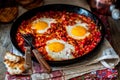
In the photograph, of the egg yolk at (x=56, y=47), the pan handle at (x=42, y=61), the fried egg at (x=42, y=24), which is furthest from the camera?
the fried egg at (x=42, y=24)

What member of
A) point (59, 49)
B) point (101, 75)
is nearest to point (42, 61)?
point (59, 49)

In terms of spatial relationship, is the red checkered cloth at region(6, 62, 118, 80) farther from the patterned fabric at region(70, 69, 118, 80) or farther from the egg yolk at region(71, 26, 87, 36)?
the egg yolk at region(71, 26, 87, 36)

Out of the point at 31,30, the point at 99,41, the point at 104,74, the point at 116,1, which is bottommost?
the point at 104,74

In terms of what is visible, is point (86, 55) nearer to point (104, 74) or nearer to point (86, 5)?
point (104, 74)

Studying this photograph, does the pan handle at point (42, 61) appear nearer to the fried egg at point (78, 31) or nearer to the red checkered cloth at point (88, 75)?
the red checkered cloth at point (88, 75)

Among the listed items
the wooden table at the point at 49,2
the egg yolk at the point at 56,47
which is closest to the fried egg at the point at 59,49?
the egg yolk at the point at 56,47

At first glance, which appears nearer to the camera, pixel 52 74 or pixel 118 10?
pixel 52 74

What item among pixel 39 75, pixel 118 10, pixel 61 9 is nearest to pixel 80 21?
pixel 61 9

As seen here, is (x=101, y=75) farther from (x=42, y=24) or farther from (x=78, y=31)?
(x=42, y=24)
